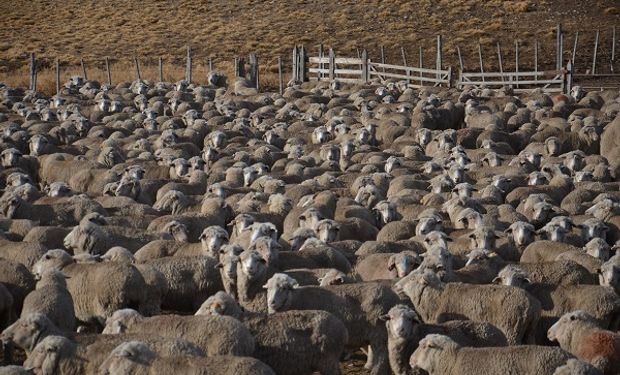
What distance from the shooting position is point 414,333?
8.94 meters

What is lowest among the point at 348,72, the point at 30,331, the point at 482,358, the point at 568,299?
the point at 348,72

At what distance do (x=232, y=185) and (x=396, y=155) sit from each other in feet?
13.9

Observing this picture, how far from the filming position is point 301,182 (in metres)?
16.6

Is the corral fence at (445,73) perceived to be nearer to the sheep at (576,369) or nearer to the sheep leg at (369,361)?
the sheep leg at (369,361)

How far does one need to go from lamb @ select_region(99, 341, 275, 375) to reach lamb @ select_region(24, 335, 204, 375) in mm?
321

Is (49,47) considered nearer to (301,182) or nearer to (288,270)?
(301,182)

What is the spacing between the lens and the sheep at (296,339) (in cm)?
851

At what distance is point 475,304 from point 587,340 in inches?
51.1

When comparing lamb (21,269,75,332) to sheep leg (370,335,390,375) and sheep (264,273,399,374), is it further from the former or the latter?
sheep leg (370,335,390,375)

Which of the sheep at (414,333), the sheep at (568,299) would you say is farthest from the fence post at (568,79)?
the sheep at (414,333)

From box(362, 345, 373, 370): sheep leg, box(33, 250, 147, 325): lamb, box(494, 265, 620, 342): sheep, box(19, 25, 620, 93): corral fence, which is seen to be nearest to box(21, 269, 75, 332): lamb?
box(33, 250, 147, 325): lamb

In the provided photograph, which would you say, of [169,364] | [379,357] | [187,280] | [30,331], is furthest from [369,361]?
[30,331]

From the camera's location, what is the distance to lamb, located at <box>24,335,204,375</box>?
771cm

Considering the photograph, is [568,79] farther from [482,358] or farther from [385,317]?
[482,358]
